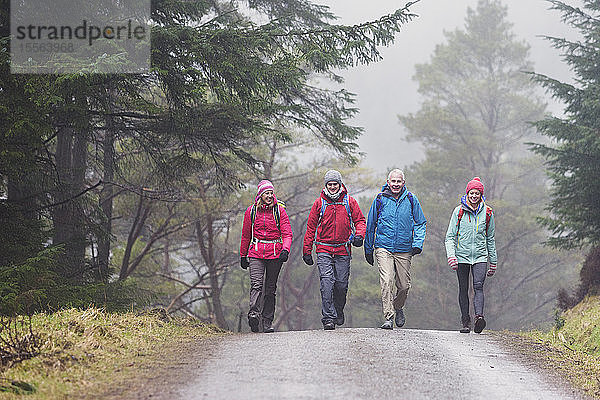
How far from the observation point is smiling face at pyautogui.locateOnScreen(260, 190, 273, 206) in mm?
9508

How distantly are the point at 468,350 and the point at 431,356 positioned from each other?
970 millimetres

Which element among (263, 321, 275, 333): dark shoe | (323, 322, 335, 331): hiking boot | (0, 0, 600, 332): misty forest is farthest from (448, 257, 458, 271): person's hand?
(0, 0, 600, 332): misty forest

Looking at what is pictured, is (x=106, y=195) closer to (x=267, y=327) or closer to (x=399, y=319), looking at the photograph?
A: (x=267, y=327)

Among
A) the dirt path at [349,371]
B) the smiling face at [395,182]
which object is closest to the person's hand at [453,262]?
the smiling face at [395,182]

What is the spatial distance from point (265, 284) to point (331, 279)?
99 cm

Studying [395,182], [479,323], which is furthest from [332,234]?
[479,323]

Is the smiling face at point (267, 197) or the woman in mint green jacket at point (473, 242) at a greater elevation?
the smiling face at point (267, 197)

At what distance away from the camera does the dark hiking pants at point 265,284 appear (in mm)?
9633

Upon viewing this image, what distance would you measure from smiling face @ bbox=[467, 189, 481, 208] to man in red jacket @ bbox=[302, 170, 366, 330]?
172 cm

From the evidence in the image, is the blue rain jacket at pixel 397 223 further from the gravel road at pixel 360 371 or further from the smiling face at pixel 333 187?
the gravel road at pixel 360 371

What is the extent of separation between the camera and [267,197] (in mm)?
9539

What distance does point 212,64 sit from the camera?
9.69m

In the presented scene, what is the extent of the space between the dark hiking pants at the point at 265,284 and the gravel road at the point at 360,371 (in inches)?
43.6

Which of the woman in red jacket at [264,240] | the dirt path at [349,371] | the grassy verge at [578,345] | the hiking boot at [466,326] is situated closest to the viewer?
the dirt path at [349,371]
